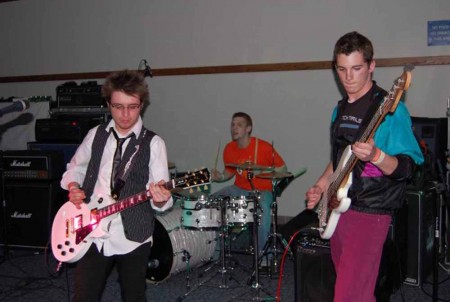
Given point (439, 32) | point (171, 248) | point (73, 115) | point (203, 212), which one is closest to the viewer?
point (203, 212)

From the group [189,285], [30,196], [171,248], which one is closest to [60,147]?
[30,196]

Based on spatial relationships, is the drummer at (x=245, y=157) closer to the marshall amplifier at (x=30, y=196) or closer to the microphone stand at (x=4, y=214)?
the marshall amplifier at (x=30, y=196)

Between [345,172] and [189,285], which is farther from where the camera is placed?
[189,285]

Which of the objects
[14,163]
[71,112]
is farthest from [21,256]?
[71,112]

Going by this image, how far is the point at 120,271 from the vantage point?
2.58 meters

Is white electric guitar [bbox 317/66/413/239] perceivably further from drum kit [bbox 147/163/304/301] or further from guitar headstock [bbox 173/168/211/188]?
drum kit [bbox 147/163/304/301]

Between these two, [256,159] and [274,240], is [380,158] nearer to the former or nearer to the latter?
[274,240]

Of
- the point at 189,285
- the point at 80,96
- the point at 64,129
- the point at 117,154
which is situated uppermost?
the point at 80,96

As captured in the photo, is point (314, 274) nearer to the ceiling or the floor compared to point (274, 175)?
nearer to the floor

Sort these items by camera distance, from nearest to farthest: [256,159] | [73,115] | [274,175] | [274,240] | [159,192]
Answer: [159,192]
[274,175]
[274,240]
[256,159]
[73,115]

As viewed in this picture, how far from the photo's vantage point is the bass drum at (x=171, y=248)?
14.6ft

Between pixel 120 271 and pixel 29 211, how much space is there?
320cm

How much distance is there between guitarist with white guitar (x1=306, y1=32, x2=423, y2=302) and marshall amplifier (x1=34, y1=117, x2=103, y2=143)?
12.6 ft

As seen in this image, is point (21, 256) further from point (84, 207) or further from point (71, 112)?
point (84, 207)
